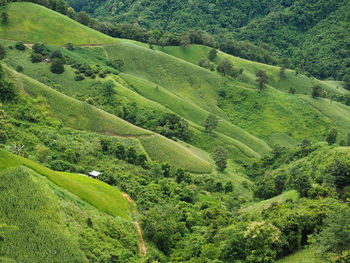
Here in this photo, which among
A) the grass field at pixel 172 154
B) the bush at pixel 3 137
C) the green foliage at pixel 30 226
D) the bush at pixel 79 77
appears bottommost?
the grass field at pixel 172 154

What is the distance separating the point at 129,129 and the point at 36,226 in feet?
182

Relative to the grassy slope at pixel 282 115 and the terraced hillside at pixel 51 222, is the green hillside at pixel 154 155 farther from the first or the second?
the grassy slope at pixel 282 115

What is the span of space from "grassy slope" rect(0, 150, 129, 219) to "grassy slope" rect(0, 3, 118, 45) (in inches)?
3711

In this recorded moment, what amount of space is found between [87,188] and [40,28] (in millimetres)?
107028

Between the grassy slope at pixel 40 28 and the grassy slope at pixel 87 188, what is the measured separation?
94253mm

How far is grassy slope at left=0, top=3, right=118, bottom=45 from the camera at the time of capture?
121750 millimetres

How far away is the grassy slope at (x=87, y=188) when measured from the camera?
40.1 metres

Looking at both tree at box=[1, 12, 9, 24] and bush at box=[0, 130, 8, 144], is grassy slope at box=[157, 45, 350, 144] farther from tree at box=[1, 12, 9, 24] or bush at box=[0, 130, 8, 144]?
tree at box=[1, 12, 9, 24]

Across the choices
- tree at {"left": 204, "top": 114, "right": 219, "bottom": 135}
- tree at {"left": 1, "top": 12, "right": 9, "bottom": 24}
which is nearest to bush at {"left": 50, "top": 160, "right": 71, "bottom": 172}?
tree at {"left": 204, "top": 114, "right": 219, "bottom": 135}

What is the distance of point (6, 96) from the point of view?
72.0 m

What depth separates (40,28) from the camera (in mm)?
129625

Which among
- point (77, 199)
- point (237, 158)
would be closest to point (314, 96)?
point (237, 158)

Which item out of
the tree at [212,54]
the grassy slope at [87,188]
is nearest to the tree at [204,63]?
the tree at [212,54]

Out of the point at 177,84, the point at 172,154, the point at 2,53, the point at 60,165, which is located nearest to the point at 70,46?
the point at 2,53
